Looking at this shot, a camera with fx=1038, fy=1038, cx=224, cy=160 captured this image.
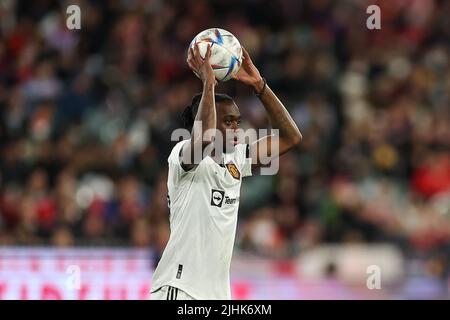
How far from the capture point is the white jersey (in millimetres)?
5887

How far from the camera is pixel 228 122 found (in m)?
6.11

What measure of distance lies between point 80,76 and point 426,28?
4.92 metres

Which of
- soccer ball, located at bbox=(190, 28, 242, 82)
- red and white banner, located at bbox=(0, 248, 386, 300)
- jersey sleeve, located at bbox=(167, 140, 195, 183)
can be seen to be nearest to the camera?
jersey sleeve, located at bbox=(167, 140, 195, 183)

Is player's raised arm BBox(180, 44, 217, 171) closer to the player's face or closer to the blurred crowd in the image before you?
the player's face

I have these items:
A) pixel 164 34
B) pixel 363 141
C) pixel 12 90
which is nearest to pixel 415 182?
pixel 363 141

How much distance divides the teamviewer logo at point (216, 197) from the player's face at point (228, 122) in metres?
0.29

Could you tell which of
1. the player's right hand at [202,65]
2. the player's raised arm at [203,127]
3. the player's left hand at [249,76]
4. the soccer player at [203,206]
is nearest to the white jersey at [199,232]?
the soccer player at [203,206]

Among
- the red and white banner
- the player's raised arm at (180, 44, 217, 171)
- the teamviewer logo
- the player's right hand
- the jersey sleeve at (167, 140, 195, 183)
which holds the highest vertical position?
the player's right hand

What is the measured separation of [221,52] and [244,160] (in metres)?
0.70

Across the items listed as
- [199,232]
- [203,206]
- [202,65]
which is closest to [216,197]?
[203,206]

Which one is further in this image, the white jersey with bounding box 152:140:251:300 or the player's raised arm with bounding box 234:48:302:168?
the player's raised arm with bounding box 234:48:302:168

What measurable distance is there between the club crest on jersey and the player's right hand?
531mm

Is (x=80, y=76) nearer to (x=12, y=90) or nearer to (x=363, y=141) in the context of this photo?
(x=12, y=90)

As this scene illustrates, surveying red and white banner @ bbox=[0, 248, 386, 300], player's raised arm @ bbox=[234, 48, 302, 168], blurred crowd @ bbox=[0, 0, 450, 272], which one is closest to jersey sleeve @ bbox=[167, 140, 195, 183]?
player's raised arm @ bbox=[234, 48, 302, 168]
